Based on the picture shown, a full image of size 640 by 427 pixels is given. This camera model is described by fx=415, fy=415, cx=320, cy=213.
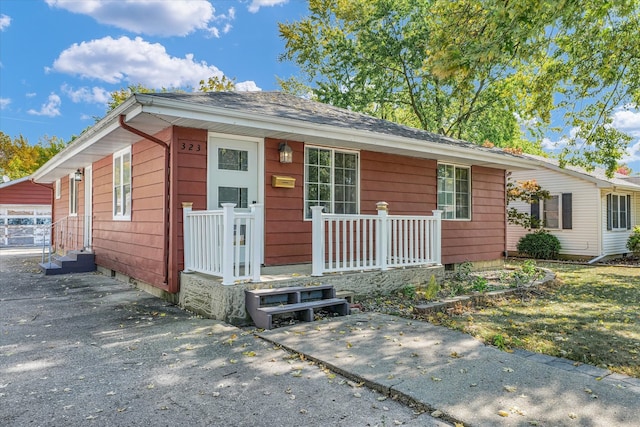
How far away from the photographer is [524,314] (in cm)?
538

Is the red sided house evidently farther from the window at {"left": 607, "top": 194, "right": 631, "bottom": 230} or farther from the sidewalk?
the window at {"left": 607, "top": 194, "right": 631, "bottom": 230}

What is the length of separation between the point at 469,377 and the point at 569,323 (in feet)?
8.72

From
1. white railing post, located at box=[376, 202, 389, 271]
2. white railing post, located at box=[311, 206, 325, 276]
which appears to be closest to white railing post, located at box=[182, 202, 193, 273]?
white railing post, located at box=[311, 206, 325, 276]

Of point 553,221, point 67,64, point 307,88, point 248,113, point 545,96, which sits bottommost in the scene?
point 553,221

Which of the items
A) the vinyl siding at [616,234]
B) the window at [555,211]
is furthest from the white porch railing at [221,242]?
the vinyl siding at [616,234]

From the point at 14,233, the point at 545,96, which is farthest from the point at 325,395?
the point at 14,233

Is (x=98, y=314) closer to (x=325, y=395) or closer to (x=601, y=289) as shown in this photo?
(x=325, y=395)

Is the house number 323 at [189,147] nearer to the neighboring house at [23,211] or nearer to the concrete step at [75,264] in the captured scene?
the concrete step at [75,264]

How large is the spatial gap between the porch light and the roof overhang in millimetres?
147

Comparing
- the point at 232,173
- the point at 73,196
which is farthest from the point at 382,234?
the point at 73,196

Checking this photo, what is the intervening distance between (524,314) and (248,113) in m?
4.43

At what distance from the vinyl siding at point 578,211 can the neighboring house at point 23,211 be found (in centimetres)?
2004

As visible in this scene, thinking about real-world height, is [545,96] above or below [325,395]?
above

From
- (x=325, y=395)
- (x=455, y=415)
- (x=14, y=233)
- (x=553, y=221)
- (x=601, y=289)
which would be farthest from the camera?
(x=14, y=233)
